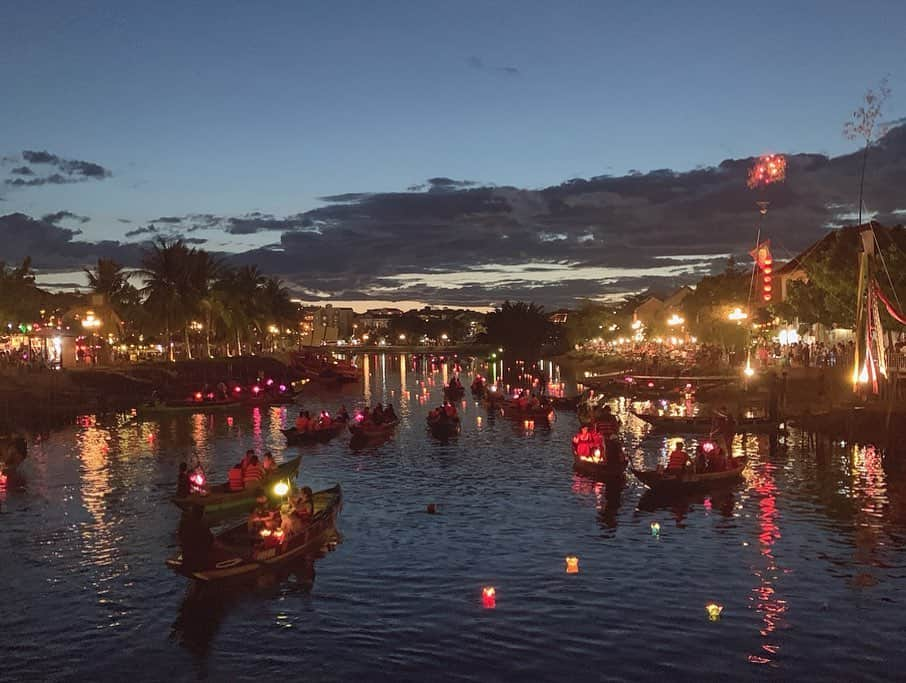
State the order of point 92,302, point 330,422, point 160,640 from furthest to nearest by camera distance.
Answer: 1. point 92,302
2. point 330,422
3. point 160,640

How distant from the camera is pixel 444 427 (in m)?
58.2

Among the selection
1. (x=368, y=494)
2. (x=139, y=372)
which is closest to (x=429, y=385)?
(x=139, y=372)

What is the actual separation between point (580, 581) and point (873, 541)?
10415 millimetres

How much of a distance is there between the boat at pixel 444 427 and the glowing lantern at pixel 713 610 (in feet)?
117

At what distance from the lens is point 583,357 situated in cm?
17912

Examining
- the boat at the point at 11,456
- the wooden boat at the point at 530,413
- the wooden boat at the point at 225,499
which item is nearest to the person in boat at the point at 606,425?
the wooden boat at the point at 225,499

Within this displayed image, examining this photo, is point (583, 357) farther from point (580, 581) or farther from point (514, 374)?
point (580, 581)

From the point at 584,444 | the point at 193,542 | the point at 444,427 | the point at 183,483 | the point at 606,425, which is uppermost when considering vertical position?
the point at 606,425

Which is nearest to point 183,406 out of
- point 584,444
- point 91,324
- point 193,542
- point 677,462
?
point 91,324

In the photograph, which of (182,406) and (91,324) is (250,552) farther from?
(91,324)

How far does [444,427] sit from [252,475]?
25.4 metres

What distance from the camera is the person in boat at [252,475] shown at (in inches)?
1314

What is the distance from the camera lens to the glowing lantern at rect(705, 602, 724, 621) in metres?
21.4

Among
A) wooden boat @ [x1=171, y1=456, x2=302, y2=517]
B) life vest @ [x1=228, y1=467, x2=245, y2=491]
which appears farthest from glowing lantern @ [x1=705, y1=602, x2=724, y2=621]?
life vest @ [x1=228, y1=467, x2=245, y2=491]
